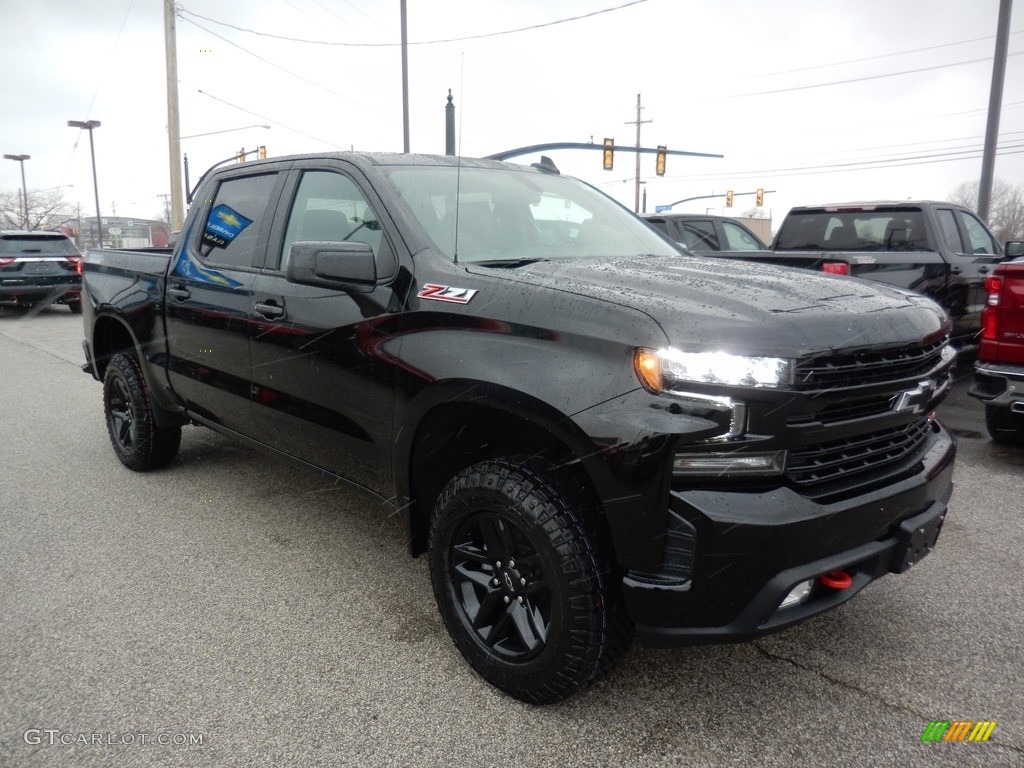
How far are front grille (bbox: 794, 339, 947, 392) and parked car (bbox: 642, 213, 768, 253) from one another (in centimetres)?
730

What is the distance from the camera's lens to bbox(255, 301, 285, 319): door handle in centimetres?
338

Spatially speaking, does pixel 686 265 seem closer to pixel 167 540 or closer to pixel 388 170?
pixel 388 170

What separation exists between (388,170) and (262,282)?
2.71ft

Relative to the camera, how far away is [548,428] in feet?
7.46

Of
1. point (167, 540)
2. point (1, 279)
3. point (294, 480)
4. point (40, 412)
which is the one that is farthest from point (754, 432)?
point (1, 279)

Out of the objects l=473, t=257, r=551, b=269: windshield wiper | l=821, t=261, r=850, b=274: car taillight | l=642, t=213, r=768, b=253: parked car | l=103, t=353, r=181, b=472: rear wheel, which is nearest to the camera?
l=473, t=257, r=551, b=269: windshield wiper

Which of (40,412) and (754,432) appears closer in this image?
(754,432)

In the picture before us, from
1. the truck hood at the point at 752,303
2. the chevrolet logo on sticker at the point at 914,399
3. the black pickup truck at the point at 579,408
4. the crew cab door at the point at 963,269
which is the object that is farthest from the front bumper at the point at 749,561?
the crew cab door at the point at 963,269

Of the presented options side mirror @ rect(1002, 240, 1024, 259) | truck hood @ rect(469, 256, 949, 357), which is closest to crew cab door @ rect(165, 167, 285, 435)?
truck hood @ rect(469, 256, 949, 357)

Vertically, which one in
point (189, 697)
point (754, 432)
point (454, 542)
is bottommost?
point (189, 697)

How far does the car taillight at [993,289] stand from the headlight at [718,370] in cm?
364

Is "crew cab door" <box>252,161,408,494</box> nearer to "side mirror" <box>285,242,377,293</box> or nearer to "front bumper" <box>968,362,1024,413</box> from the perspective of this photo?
"side mirror" <box>285,242,377,293</box>

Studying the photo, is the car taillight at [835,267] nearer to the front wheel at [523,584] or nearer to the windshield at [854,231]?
the windshield at [854,231]

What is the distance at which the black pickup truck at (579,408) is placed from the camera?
2.06 meters
